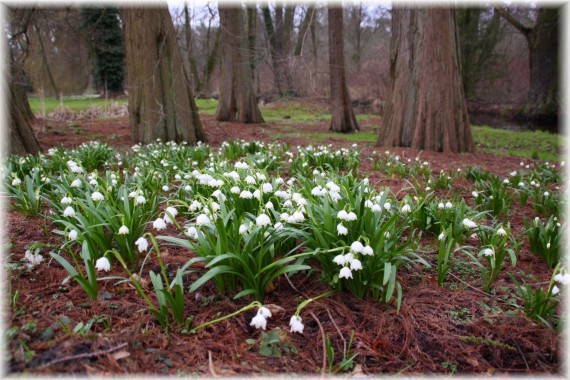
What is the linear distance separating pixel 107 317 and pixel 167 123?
264 inches

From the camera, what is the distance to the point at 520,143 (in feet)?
38.4

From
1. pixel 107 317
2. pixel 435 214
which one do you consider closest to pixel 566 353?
pixel 435 214

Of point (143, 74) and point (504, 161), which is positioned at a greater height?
point (143, 74)

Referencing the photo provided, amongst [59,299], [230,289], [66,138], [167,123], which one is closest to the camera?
[59,299]

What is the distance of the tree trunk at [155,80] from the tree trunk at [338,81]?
603cm

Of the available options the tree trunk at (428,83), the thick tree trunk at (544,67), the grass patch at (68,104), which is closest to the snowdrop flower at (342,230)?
the tree trunk at (428,83)

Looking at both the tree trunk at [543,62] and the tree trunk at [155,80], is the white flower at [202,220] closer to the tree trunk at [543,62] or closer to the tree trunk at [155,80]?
the tree trunk at [155,80]

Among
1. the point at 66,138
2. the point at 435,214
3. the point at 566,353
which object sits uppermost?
the point at 66,138

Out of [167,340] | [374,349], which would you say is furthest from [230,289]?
[374,349]

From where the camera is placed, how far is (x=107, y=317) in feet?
6.42

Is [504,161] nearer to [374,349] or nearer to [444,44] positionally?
[444,44]

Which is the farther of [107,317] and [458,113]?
[458,113]

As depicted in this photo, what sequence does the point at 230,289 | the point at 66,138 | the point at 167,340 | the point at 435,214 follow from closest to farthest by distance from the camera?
the point at 167,340 < the point at 230,289 < the point at 435,214 < the point at 66,138

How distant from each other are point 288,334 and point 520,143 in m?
12.2
